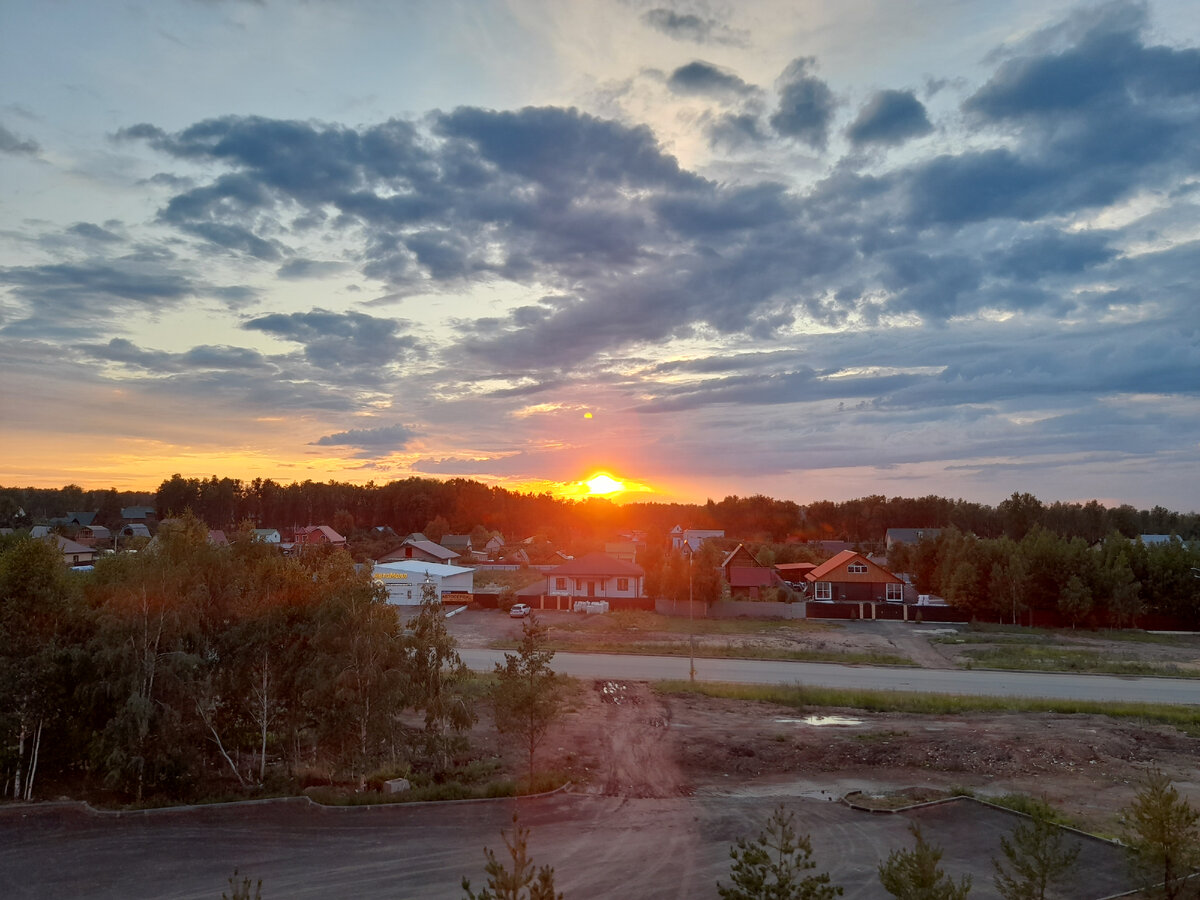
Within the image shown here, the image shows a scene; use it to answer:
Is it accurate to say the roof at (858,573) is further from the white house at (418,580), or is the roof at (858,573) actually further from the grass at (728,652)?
the white house at (418,580)

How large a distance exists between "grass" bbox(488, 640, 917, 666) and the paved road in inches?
46.8

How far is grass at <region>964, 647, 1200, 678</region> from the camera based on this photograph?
40.8 m

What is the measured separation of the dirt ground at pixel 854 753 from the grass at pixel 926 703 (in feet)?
3.15

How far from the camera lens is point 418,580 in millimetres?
69875

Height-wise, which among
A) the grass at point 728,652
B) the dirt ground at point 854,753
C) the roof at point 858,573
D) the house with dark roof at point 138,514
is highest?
the house with dark roof at point 138,514

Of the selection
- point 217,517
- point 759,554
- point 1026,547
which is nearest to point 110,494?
point 217,517

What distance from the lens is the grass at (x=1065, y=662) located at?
40781mm

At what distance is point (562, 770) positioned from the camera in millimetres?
21531

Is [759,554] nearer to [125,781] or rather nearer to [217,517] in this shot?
[125,781]

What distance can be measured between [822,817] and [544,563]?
92279 mm

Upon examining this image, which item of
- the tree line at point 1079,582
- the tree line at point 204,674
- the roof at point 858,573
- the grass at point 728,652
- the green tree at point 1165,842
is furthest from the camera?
the roof at point 858,573

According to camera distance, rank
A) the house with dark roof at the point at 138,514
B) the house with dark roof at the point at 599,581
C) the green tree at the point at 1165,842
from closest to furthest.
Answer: the green tree at the point at 1165,842
the house with dark roof at the point at 599,581
the house with dark roof at the point at 138,514

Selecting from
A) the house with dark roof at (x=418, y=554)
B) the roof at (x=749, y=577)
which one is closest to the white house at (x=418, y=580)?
the house with dark roof at (x=418, y=554)

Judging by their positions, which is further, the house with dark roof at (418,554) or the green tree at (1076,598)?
the house with dark roof at (418,554)
